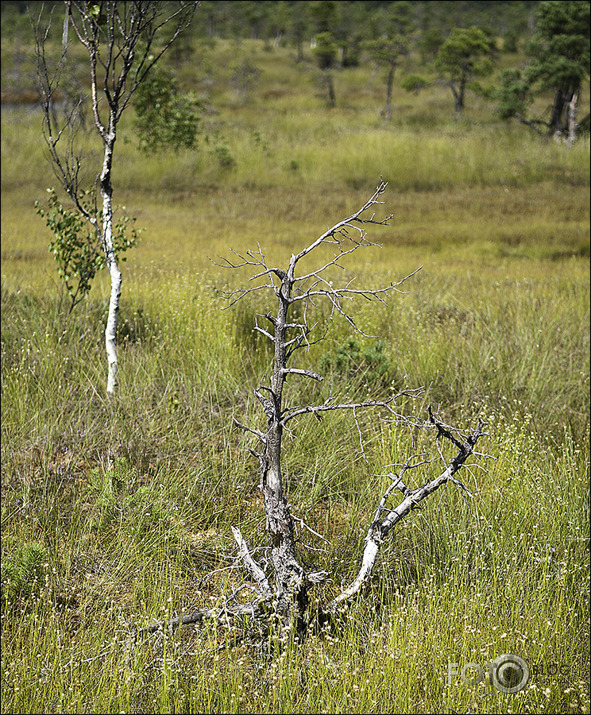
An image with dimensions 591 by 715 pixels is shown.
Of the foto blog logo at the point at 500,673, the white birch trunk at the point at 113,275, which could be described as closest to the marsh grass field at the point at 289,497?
the foto blog logo at the point at 500,673

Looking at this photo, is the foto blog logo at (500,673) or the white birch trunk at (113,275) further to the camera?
the white birch trunk at (113,275)

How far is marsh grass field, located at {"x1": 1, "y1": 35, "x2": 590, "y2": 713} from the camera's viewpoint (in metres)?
2.42

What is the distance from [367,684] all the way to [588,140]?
24.4m

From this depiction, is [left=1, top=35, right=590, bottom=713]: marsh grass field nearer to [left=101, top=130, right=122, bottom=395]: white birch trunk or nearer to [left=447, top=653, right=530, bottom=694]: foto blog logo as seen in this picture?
[left=447, top=653, right=530, bottom=694]: foto blog logo

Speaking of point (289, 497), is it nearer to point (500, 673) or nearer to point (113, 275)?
point (500, 673)

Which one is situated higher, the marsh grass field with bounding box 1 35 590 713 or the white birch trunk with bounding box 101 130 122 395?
the white birch trunk with bounding box 101 130 122 395

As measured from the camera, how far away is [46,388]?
473cm

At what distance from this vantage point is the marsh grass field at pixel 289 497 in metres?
2.42

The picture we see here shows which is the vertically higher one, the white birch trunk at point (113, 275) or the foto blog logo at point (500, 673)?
the white birch trunk at point (113, 275)

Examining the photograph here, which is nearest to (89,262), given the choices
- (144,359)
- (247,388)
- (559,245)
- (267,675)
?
(144,359)

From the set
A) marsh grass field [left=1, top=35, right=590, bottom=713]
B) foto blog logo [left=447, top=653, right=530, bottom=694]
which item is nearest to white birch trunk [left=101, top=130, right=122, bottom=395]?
marsh grass field [left=1, top=35, right=590, bottom=713]

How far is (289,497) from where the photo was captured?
146 inches

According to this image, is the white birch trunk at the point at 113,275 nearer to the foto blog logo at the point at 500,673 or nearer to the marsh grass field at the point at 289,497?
the marsh grass field at the point at 289,497

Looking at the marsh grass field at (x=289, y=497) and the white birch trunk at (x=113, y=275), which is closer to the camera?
the marsh grass field at (x=289, y=497)
